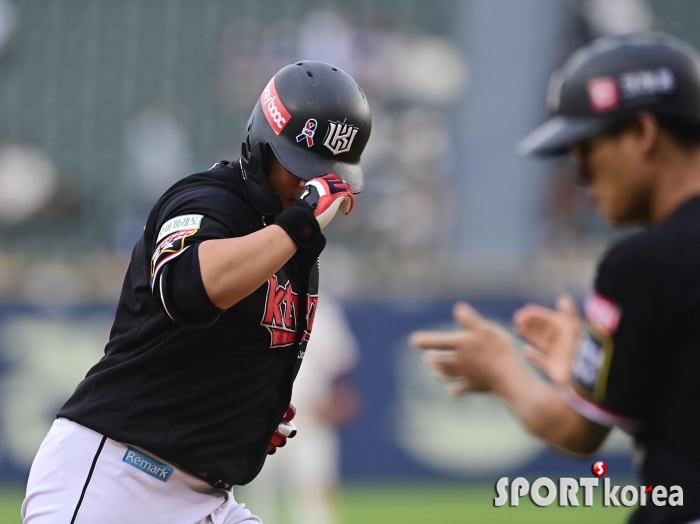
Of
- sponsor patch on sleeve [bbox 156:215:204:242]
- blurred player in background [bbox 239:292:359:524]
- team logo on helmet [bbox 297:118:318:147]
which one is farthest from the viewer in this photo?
blurred player in background [bbox 239:292:359:524]

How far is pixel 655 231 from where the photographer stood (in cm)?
271

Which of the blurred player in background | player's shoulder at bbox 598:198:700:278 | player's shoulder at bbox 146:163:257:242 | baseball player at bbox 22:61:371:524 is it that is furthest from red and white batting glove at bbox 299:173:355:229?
the blurred player in background

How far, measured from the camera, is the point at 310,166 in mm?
3887

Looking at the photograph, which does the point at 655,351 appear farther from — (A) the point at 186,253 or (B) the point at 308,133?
(B) the point at 308,133

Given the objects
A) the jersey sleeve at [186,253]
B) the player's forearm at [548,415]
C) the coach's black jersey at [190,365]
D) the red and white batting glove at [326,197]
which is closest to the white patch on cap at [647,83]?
the player's forearm at [548,415]

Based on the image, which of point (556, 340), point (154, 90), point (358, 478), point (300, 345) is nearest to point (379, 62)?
point (154, 90)

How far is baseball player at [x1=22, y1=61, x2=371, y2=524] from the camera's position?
348cm

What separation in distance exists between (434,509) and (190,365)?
6.97m

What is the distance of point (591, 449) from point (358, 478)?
8369mm

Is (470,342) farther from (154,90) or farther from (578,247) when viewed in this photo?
(154,90)

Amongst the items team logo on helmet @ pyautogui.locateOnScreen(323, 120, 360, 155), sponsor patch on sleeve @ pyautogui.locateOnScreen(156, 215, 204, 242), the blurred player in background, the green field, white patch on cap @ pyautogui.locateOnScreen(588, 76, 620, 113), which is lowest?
the green field

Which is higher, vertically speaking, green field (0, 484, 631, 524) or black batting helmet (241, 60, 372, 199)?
black batting helmet (241, 60, 372, 199)

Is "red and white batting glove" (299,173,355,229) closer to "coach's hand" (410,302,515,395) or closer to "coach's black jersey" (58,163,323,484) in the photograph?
"coach's black jersey" (58,163,323,484)

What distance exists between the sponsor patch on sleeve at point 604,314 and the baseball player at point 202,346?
1.08 meters
